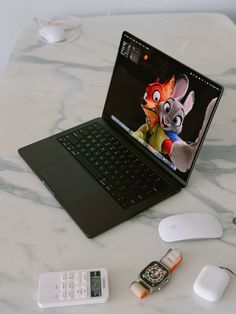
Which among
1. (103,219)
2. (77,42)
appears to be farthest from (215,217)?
(77,42)

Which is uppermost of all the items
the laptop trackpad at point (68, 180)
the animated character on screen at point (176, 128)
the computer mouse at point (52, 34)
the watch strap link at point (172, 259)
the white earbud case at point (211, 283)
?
the animated character on screen at point (176, 128)

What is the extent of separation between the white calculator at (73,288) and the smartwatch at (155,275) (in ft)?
0.17

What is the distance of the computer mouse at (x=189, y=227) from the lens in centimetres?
69

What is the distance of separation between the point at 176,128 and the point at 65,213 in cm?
27

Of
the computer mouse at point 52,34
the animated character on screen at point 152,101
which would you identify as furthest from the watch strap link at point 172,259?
Answer: the computer mouse at point 52,34

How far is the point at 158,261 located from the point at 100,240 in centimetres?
11

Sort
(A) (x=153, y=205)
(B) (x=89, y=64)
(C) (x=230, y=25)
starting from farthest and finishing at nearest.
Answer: (C) (x=230, y=25)
(B) (x=89, y=64)
(A) (x=153, y=205)

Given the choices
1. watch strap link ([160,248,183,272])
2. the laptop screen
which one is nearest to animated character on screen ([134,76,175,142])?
the laptop screen

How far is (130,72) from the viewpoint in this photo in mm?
872

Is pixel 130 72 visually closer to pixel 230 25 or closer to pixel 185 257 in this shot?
pixel 185 257

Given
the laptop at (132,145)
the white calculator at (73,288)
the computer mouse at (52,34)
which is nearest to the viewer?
the white calculator at (73,288)

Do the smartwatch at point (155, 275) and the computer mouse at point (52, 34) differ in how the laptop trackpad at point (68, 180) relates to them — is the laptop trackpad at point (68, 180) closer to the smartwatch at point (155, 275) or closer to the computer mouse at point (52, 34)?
the smartwatch at point (155, 275)

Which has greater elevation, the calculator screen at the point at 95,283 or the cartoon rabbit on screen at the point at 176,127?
the cartoon rabbit on screen at the point at 176,127

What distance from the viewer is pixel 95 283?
24.5 inches
